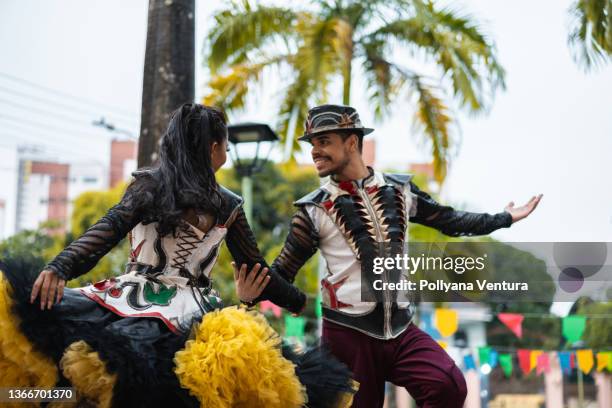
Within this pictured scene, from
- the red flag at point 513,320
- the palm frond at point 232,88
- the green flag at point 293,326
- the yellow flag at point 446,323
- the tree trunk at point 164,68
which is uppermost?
the palm frond at point 232,88

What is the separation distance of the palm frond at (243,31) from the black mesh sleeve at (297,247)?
1003 centimetres

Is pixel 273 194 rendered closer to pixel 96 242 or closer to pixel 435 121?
pixel 435 121

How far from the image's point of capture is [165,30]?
20.7ft

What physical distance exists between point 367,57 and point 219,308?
1159 centimetres

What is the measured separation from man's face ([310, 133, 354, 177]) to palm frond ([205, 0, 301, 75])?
9886 mm

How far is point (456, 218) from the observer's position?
506 centimetres

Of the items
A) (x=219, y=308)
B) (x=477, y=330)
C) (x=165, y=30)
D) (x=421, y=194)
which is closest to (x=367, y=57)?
(x=165, y=30)

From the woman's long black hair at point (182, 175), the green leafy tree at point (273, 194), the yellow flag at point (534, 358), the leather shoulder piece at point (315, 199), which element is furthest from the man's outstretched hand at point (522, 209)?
the green leafy tree at point (273, 194)

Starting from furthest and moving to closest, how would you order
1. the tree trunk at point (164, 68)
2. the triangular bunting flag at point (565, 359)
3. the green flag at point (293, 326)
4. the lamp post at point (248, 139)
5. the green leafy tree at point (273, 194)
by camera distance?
the green leafy tree at point (273, 194) → the triangular bunting flag at point (565, 359) → the green flag at point (293, 326) → the lamp post at point (248, 139) → the tree trunk at point (164, 68)

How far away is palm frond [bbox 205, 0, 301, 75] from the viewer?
47.2 ft

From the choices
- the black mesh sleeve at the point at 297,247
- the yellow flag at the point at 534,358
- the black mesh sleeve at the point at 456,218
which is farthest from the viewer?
the yellow flag at the point at 534,358

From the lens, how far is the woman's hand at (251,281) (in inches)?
172

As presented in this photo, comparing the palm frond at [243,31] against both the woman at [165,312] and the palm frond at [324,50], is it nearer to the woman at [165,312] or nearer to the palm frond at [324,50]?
the palm frond at [324,50]

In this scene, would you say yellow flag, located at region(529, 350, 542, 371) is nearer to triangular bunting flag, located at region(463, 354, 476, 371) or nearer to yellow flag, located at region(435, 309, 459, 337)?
yellow flag, located at region(435, 309, 459, 337)
